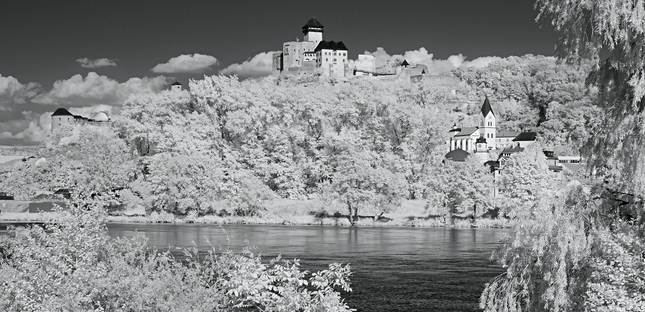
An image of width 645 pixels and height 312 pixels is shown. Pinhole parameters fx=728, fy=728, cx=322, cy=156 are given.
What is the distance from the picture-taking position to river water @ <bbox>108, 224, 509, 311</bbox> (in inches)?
1115

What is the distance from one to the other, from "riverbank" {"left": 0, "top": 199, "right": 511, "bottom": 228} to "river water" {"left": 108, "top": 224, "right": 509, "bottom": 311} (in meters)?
4.20

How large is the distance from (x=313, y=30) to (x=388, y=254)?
153 metres

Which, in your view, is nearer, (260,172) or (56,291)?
(56,291)

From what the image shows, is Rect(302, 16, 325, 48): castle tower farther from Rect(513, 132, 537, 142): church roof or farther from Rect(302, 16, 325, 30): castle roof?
Rect(513, 132, 537, 142): church roof

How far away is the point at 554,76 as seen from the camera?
575ft

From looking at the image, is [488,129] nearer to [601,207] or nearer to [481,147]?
[481,147]

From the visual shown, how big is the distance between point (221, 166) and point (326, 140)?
12.0m

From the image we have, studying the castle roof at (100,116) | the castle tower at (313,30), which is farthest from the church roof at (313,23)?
the castle roof at (100,116)

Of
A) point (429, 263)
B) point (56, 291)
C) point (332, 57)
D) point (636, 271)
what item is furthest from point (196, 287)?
point (332, 57)

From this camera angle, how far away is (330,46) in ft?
583

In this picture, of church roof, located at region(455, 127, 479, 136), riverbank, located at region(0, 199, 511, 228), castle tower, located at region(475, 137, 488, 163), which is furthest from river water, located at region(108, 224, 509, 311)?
church roof, located at region(455, 127, 479, 136)

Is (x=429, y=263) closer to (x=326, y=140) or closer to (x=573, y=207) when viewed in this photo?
(x=573, y=207)

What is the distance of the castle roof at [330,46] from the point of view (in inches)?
6969

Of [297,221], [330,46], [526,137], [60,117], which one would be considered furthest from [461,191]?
[60,117]
